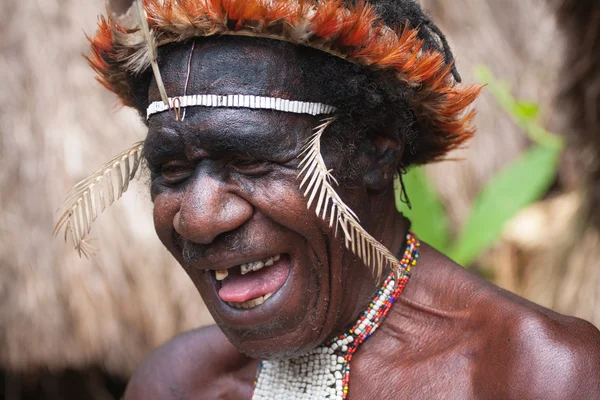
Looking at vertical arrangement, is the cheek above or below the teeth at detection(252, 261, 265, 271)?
above

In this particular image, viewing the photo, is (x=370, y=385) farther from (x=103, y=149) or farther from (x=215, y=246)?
(x=103, y=149)

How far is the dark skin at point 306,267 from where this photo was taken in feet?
6.75

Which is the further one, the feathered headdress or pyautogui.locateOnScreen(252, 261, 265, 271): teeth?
pyautogui.locateOnScreen(252, 261, 265, 271): teeth

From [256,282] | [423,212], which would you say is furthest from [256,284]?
[423,212]

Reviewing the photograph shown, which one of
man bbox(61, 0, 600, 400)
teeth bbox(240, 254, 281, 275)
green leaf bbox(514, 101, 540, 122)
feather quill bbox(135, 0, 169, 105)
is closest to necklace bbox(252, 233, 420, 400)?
man bbox(61, 0, 600, 400)

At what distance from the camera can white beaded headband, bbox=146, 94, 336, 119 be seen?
2.08 m

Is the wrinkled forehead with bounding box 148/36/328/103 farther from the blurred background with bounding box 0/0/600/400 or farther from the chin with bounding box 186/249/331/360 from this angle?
the blurred background with bounding box 0/0/600/400

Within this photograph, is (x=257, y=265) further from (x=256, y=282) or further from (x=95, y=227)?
(x=95, y=227)

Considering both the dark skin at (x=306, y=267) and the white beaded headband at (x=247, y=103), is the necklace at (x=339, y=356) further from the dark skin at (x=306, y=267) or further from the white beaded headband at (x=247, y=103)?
the white beaded headband at (x=247, y=103)

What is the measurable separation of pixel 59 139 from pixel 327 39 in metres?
3.60

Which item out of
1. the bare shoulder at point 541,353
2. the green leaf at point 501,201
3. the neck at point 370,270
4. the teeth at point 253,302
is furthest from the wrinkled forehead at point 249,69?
the green leaf at point 501,201

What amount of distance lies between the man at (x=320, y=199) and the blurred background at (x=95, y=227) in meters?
2.30

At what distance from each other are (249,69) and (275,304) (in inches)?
26.3

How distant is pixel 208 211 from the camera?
205cm
